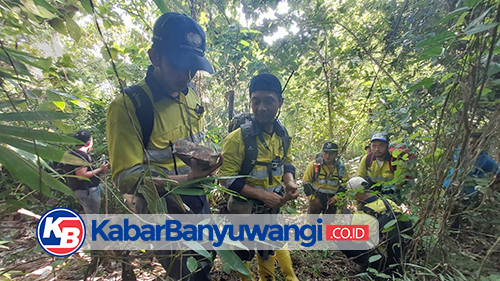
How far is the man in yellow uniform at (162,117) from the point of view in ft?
4.14

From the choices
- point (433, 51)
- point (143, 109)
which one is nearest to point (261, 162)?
point (143, 109)

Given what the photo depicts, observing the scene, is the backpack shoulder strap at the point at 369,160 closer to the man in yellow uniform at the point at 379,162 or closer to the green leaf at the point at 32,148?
the man in yellow uniform at the point at 379,162

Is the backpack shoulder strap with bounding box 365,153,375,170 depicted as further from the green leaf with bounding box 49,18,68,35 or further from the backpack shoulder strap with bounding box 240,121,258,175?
the green leaf with bounding box 49,18,68,35

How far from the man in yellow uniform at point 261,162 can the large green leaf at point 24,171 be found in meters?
1.42

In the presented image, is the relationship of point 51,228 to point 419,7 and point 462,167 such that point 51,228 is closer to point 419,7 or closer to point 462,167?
point 462,167

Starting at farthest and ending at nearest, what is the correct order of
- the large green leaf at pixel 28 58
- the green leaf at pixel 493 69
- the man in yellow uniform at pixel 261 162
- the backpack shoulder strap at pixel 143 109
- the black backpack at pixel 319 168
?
the black backpack at pixel 319 168, the man in yellow uniform at pixel 261 162, the backpack shoulder strap at pixel 143 109, the green leaf at pixel 493 69, the large green leaf at pixel 28 58

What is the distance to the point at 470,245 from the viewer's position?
237cm

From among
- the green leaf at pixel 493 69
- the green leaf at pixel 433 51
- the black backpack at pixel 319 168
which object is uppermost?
the green leaf at pixel 433 51

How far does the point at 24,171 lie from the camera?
0.74 m

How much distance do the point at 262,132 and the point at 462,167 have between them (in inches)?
64.9

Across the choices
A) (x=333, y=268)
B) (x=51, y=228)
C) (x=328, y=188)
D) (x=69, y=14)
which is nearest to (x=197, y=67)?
(x=69, y=14)

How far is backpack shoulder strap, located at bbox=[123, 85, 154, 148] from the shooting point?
1.40m

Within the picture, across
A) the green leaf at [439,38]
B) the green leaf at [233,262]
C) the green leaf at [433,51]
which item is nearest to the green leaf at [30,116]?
the green leaf at [233,262]

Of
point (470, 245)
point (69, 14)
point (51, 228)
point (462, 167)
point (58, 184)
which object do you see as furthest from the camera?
point (470, 245)
